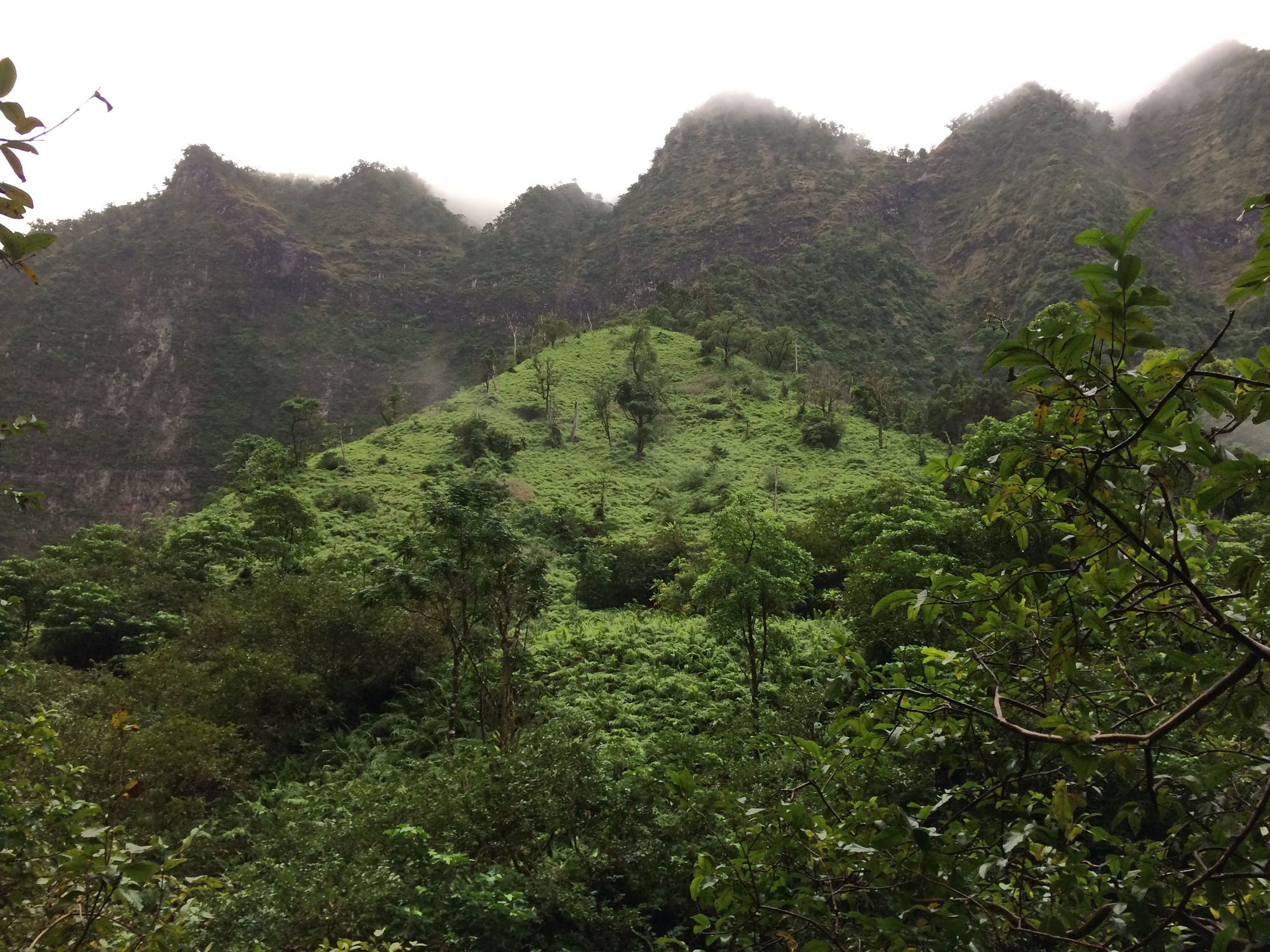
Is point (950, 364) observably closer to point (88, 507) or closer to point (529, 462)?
point (529, 462)

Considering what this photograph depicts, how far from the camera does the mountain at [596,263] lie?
205 feet

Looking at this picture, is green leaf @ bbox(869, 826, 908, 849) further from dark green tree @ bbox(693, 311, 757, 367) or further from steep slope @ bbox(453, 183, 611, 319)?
steep slope @ bbox(453, 183, 611, 319)

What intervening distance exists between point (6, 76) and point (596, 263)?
9222cm

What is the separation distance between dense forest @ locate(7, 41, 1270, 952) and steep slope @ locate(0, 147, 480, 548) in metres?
36.7

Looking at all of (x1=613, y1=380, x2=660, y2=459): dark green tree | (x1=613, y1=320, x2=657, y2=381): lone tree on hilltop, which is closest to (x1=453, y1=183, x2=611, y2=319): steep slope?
(x1=613, y1=320, x2=657, y2=381): lone tree on hilltop

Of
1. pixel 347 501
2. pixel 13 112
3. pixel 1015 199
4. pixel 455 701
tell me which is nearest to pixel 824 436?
pixel 347 501

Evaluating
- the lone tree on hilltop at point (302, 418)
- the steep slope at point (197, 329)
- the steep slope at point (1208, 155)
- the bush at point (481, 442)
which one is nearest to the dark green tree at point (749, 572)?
the lone tree on hilltop at point (302, 418)

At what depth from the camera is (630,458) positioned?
107ft

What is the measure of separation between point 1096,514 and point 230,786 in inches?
436

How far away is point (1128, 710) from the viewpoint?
1961mm

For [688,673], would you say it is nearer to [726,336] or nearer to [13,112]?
[13,112]

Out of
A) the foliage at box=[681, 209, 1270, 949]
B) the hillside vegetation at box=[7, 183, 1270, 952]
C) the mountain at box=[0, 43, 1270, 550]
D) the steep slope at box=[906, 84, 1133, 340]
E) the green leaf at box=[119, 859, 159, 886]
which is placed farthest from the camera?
the steep slope at box=[906, 84, 1133, 340]

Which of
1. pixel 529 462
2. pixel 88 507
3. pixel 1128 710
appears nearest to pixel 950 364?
pixel 529 462

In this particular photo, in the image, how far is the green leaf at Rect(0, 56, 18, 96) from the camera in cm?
110
